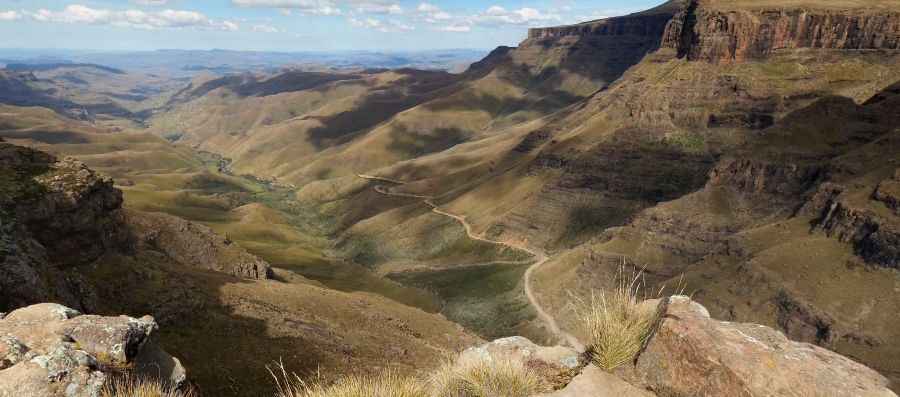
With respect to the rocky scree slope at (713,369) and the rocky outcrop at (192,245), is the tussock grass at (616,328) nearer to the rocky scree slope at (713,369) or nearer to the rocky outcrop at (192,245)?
the rocky scree slope at (713,369)

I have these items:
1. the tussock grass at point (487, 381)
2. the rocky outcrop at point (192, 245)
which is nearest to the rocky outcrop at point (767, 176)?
the rocky outcrop at point (192, 245)

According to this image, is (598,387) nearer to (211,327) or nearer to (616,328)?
(616,328)

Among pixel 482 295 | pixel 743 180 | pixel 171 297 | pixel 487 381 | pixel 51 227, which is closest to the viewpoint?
pixel 487 381

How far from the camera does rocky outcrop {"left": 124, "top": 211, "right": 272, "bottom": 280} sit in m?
66.6

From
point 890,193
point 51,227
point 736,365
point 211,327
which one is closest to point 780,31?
point 890,193

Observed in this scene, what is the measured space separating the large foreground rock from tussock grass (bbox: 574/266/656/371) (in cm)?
46

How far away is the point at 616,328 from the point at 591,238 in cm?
10037

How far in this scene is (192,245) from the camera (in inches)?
2741

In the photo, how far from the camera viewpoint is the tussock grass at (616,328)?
11211 mm

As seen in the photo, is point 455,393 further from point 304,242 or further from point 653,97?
point 304,242

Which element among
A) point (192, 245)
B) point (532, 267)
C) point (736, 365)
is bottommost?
point (532, 267)

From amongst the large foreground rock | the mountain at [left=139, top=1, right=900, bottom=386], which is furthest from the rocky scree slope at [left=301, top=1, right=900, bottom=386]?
the large foreground rock

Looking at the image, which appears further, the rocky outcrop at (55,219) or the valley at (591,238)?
the valley at (591,238)

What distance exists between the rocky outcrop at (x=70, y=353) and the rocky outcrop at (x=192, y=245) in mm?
53617
